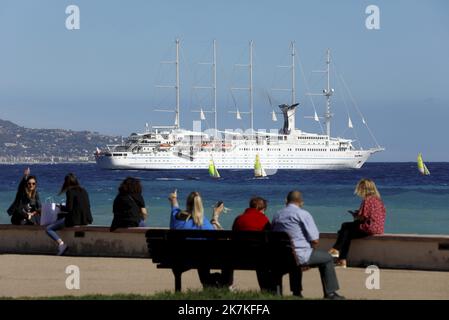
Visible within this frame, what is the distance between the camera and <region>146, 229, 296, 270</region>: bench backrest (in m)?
10.7

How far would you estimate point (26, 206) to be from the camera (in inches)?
627

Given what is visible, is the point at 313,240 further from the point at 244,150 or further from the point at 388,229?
the point at 244,150

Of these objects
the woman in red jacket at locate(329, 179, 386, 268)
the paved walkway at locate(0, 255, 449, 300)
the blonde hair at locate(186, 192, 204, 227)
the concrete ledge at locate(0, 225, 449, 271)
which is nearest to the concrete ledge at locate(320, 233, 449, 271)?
the concrete ledge at locate(0, 225, 449, 271)

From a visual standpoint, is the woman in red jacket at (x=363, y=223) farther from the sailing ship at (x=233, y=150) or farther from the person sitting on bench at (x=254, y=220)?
the sailing ship at (x=233, y=150)

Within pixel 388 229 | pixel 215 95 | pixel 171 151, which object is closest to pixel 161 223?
pixel 388 229

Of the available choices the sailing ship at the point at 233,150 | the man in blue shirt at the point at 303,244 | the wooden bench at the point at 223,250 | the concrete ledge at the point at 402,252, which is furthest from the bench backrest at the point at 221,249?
the sailing ship at the point at 233,150

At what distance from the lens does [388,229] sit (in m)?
36.2

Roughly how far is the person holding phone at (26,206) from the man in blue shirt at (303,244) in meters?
5.72

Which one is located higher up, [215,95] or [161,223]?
[215,95]

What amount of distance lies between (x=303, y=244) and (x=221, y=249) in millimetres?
743

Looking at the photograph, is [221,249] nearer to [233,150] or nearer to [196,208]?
[196,208]

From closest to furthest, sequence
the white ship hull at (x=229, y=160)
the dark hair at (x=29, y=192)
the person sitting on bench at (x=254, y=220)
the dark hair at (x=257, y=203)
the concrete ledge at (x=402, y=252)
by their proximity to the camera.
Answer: the person sitting on bench at (x=254, y=220), the dark hair at (x=257, y=203), the concrete ledge at (x=402, y=252), the dark hair at (x=29, y=192), the white ship hull at (x=229, y=160)

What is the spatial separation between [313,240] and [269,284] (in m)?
0.57

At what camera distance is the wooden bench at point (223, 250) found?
10659 mm
